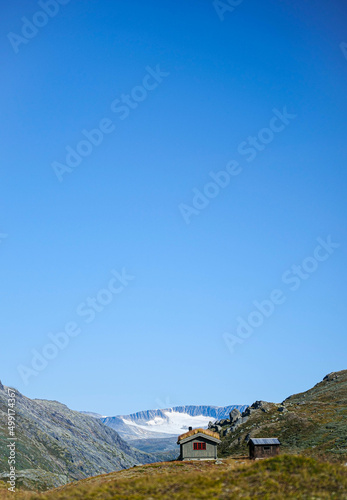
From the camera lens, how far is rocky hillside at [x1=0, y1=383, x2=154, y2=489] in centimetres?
8094

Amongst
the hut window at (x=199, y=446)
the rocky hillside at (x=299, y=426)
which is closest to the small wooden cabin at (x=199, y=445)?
the hut window at (x=199, y=446)

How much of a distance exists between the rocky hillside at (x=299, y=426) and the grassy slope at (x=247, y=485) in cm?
2838

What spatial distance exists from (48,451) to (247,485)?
113 m

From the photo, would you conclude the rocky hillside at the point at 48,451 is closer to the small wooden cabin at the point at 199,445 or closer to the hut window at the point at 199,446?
the small wooden cabin at the point at 199,445

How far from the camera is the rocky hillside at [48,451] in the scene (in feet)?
266

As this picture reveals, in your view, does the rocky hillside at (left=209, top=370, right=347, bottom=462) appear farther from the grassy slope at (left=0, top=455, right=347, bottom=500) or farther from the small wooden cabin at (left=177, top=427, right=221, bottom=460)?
the grassy slope at (left=0, top=455, right=347, bottom=500)

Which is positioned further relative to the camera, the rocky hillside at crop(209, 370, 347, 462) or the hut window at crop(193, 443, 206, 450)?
the rocky hillside at crop(209, 370, 347, 462)

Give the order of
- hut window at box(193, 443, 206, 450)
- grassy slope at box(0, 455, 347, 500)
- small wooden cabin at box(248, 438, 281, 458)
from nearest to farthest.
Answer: grassy slope at box(0, 455, 347, 500)
small wooden cabin at box(248, 438, 281, 458)
hut window at box(193, 443, 206, 450)

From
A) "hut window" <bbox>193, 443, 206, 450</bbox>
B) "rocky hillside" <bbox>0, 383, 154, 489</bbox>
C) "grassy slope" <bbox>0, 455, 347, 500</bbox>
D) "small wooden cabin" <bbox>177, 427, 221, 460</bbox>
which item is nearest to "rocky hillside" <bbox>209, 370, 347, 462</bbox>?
"small wooden cabin" <bbox>177, 427, 221, 460</bbox>

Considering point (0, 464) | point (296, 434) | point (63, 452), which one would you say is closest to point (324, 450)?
point (296, 434)

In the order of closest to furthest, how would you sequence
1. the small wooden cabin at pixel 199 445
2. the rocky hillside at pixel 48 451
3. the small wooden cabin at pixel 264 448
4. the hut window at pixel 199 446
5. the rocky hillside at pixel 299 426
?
the small wooden cabin at pixel 264 448 → the small wooden cabin at pixel 199 445 → the hut window at pixel 199 446 → the rocky hillside at pixel 299 426 → the rocky hillside at pixel 48 451

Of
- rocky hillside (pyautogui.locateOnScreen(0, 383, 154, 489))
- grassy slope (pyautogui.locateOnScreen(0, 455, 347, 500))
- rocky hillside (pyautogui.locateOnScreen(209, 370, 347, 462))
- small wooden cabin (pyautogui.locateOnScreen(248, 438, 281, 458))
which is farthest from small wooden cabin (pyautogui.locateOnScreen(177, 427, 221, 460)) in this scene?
grassy slope (pyautogui.locateOnScreen(0, 455, 347, 500))

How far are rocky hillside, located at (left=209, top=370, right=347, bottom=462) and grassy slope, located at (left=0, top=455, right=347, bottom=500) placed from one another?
28383 mm

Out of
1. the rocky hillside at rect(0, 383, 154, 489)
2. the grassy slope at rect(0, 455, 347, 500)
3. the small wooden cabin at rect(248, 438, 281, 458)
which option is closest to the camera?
the grassy slope at rect(0, 455, 347, 500)
